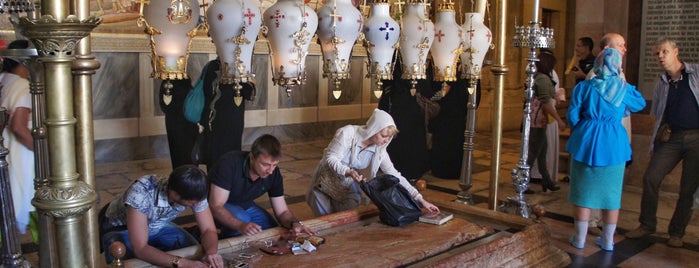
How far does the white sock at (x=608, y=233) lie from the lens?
4.53 metres

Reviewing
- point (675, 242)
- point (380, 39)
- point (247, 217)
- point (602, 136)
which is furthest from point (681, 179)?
point (247, 217)

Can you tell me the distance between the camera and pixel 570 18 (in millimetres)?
14656

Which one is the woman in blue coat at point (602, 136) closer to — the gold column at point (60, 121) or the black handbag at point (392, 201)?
the black handbag at point (392, 201)

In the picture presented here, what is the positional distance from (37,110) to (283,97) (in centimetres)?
637

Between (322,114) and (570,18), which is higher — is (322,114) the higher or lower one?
the lower one

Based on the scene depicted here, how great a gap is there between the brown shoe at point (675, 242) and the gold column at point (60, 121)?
4410 mm

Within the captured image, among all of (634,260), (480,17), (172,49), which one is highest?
(480,17)

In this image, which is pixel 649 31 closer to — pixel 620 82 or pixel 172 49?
pixel 620 82

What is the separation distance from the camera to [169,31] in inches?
101

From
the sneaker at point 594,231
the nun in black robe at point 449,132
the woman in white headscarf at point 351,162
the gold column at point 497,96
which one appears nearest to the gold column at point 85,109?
the woman in white headscarf at point 351,162

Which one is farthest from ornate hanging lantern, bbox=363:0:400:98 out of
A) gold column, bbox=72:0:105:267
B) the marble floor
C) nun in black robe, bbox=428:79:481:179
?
nun in black robe, bbox=428:79:481:179

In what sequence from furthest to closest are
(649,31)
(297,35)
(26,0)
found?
(649,31), (297,35), (26,0)

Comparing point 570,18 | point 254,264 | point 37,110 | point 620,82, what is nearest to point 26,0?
point 37,110

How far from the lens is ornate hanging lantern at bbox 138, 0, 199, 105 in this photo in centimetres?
255
